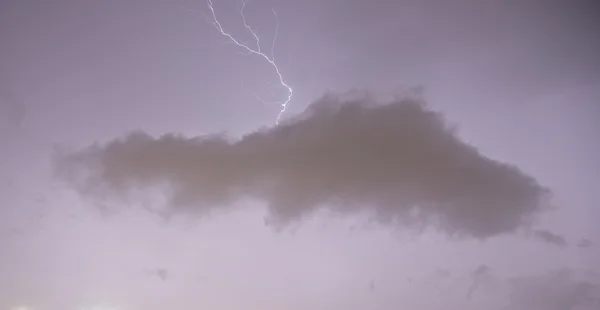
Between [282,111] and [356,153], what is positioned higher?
[356,153]

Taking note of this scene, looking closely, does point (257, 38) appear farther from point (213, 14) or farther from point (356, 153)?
point (356, 153)

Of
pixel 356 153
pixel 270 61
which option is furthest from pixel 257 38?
pixel 356 153

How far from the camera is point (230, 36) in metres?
104

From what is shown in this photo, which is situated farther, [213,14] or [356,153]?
[356,153]

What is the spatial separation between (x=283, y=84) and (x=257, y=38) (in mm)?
3341

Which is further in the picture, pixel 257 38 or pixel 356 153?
pixel 356 153

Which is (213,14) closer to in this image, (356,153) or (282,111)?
(282,111)

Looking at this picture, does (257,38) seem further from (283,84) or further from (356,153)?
(356,153)

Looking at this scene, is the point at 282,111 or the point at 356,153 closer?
the point at 282,111

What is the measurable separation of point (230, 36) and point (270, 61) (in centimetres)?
Answer: 298

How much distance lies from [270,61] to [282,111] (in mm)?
Result: 3267

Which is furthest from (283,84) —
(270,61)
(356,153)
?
(356,153)

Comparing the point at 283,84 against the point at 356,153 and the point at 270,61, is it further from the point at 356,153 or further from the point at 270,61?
the point at 356,153

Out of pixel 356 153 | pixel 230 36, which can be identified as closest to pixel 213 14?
pixel 230 36
